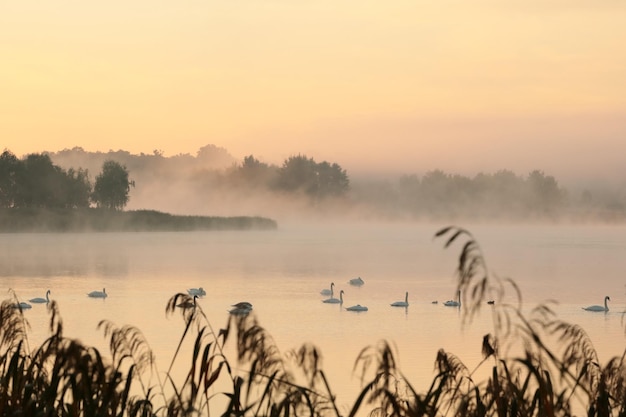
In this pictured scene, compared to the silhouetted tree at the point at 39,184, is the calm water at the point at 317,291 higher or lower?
lower

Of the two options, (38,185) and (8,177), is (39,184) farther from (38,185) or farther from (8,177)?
(8,177)

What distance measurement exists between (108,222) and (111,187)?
440 centimetres

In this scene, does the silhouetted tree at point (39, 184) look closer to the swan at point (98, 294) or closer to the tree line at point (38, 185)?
the tree line at point (38, 185)

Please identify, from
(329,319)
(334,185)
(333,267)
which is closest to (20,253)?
(333,267)

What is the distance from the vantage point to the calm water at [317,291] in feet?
66.7

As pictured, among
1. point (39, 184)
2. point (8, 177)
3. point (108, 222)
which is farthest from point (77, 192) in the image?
point (108, 222)

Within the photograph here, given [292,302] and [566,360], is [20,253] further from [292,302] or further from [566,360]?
[566,360]

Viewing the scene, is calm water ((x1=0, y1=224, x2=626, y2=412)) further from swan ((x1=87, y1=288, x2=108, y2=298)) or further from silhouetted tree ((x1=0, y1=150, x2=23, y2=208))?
silhouetted tree ((x1=0, y1=150, x2=23, y2=208))


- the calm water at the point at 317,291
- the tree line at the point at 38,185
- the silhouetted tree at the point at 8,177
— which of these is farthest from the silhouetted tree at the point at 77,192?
the calm water at the point at 317,291

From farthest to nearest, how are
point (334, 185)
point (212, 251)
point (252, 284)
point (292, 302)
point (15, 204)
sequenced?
1. point (334, 185)
2. point (15, 204)
3. point (212, 251)
4. point (252, 284)
5. point (292, 302)

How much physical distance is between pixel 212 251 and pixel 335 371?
5633cm

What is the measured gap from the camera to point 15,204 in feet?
359

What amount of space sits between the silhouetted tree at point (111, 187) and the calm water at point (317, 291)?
4707 centimetres

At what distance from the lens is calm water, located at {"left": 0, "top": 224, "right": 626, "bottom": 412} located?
800 inches
